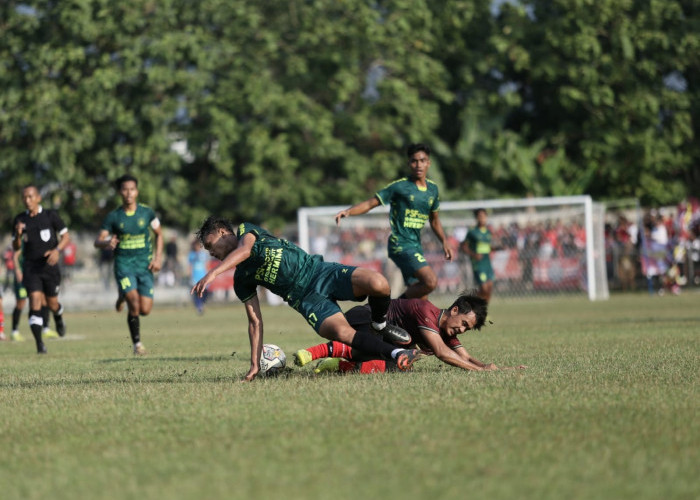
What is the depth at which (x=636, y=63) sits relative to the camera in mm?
37938

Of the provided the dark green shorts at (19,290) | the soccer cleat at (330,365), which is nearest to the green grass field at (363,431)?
the soccer cleat at (330,365)

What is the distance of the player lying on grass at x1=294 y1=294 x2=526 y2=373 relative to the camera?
29.0 ft

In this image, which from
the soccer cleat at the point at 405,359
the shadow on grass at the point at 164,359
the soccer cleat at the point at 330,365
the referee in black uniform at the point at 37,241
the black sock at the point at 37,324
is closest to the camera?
the soccer cleat at the point at 405,359

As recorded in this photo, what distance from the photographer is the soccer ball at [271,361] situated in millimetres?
8867

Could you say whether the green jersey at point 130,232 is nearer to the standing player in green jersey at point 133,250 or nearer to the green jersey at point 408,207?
the standing player in green jersey at point 133,250

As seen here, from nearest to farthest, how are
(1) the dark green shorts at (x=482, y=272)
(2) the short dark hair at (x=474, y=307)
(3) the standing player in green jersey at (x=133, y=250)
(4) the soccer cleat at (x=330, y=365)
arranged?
(2) the short dark hair at (x=474, y=307), (4) the soccer cleat at (x=330, y=365), (3) the standing player in green jersey at (x=133, y=250), (1) the dark green shorts at (x=482, y=272)

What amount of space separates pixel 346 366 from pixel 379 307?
96 centimetres

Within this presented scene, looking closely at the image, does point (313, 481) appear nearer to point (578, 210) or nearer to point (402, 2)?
point (578, 210)

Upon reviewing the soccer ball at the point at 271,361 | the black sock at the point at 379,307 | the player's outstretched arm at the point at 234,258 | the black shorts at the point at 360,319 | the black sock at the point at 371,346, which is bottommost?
the soccer ball at the point at 271,361

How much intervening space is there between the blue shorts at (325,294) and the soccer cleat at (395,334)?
0.31 m

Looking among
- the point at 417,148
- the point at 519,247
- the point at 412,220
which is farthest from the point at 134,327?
the point at 519,247

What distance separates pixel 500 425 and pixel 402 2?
3315cm

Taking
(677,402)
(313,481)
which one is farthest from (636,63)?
(313,481)

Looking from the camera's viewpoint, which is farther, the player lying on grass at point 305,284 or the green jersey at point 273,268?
the green jersey at point 273,268
